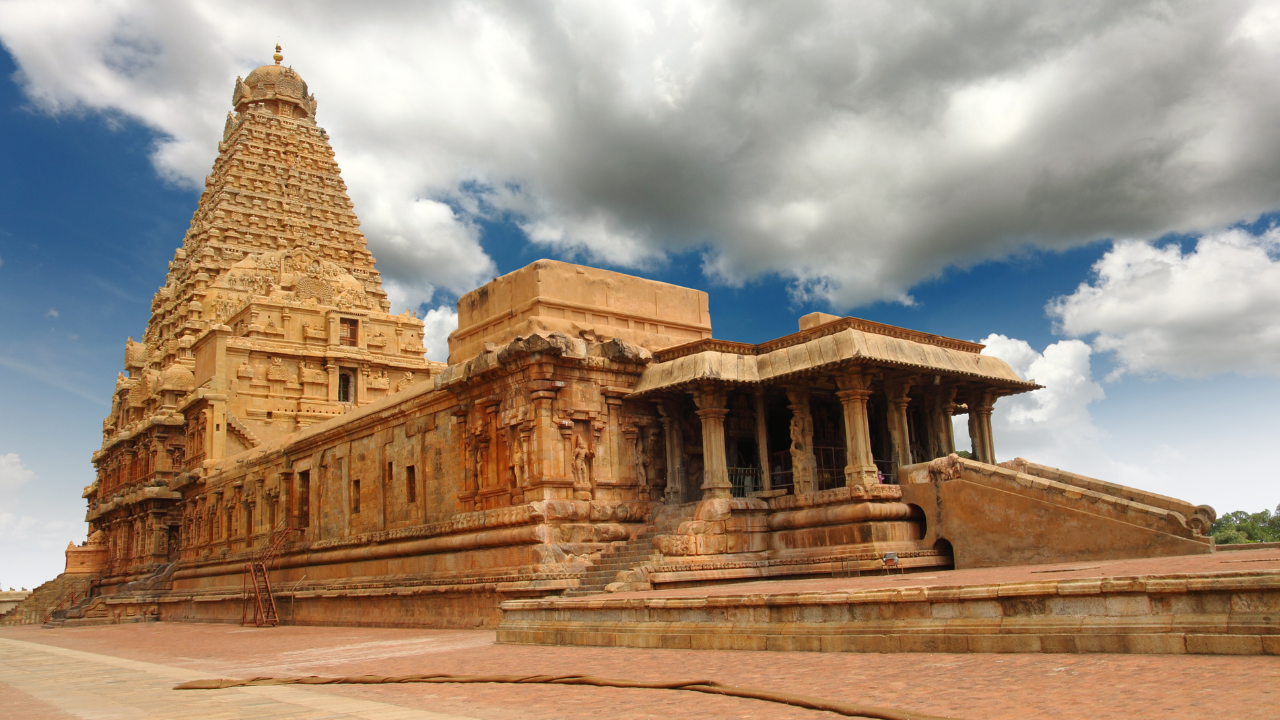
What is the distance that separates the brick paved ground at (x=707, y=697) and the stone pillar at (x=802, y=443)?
8185 millimetres

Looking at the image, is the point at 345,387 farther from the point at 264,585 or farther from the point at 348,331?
the point at 264,585

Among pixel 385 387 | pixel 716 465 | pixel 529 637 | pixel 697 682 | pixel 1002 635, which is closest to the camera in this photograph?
pixel 697 682

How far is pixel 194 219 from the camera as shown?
6181 cm

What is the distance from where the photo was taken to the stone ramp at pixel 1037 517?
14.7 metres

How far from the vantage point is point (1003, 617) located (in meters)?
8.53

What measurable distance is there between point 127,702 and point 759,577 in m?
11.6

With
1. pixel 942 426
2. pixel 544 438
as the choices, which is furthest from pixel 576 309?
pixel 942 426

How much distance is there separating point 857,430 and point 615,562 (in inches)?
204

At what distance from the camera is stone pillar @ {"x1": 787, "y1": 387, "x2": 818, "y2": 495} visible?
19.5 m

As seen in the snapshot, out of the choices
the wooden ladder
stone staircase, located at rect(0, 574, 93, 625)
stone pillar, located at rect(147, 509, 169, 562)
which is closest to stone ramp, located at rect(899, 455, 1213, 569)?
the wooden ladder

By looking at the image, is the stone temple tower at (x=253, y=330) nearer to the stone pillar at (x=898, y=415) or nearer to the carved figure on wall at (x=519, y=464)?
the carved figure on wall at (x=519, y=464)

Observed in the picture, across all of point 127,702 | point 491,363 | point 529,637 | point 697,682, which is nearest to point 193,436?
point 491,363

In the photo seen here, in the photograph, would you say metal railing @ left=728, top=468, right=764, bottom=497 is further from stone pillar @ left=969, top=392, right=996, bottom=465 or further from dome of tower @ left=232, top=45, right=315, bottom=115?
dome of tower @ left=232, top=45, right=315, bottom=115

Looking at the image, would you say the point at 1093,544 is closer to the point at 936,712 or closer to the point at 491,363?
the point at 936,712
